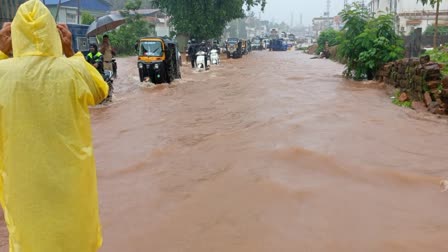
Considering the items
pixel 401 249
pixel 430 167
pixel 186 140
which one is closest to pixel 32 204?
pixel 401 249

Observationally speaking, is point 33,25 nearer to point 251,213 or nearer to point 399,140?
point 251,213

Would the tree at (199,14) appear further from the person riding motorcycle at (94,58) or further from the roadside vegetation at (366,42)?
the person riding motorcycle at (94,58)

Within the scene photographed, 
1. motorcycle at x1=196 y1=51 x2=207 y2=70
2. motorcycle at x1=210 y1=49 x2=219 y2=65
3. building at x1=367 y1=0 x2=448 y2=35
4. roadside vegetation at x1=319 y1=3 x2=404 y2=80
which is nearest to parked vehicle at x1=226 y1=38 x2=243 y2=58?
motorcycle at x1=210 y1=49 x2=219 y2=65

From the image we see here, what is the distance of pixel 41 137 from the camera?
2311 millimetres

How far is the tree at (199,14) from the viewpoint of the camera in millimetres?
37406

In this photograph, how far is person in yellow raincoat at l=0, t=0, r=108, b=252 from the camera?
2291 mm

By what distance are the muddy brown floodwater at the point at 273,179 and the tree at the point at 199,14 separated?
1071 inches

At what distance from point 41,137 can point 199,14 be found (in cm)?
3610

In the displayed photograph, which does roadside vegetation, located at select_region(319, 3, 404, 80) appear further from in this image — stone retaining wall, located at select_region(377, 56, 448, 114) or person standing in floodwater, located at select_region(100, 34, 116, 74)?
person standing in floodwater, located at select_region(100, 34, 116, 74)

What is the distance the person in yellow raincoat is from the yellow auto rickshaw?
514 inches

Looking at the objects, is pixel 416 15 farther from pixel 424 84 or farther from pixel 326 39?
pixel 424 84

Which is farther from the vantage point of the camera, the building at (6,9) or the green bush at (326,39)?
the green bush at (326,39)

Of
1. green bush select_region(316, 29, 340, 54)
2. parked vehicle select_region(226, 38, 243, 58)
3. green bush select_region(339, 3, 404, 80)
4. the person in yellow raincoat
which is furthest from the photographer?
green bush select_region(316, 29, 340, 54)

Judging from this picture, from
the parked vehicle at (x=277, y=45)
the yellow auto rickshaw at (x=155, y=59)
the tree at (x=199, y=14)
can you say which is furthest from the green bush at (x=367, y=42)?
the parked vehicle at (x=277, y=45)
